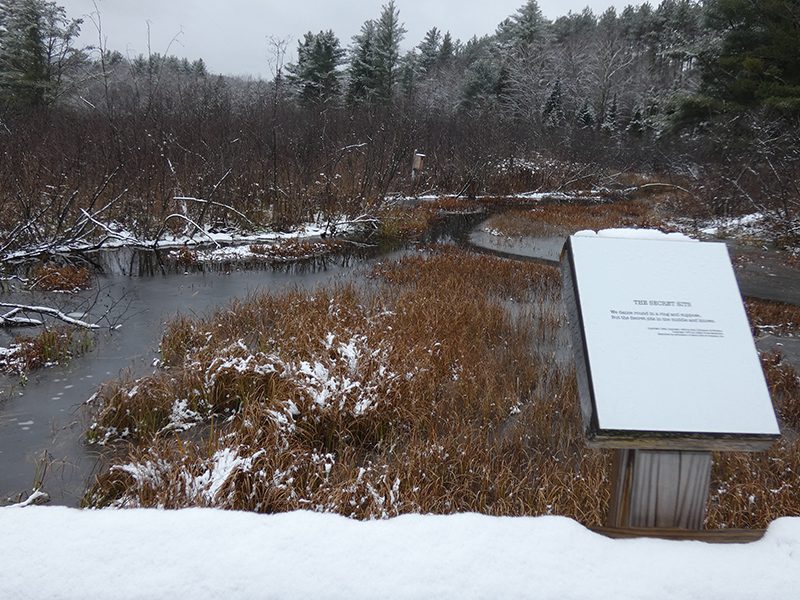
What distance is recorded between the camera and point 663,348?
1827mm

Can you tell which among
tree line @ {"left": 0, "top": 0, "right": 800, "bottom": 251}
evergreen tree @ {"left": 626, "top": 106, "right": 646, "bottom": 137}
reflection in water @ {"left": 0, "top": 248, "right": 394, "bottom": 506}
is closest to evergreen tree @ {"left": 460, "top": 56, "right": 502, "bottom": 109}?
tree line @ {"left": 0, "top": 0, "right": 800, "bottom": 251}

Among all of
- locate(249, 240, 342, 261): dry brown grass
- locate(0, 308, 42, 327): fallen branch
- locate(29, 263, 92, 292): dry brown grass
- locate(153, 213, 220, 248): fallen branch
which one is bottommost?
locate(0, 308, 42, 327): fallen branch

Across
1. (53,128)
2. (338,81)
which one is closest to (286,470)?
(53,128)

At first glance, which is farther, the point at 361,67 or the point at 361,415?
the point at 361,67

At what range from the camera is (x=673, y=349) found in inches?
72.0

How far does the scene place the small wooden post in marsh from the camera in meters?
1.71

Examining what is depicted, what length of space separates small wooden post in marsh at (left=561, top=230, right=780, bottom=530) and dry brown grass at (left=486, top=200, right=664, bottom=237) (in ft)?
38.7

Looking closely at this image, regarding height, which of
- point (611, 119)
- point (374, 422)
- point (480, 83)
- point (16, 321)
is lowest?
point (374, 422)

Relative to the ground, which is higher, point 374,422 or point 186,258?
point 186,258

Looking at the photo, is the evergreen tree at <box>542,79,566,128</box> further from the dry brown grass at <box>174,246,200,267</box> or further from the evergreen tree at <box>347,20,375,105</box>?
the dry brown grass at <box>174,246,200,267</box>

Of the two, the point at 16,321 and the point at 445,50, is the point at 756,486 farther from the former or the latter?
the point at 445,50

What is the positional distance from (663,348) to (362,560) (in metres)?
1.22

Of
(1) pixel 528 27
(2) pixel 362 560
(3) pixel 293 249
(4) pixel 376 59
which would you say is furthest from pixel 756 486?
(1) pixel 528 27

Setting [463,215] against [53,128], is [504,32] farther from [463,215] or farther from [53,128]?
[53,128]
